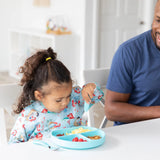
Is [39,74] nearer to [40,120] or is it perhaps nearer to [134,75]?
[40,120]

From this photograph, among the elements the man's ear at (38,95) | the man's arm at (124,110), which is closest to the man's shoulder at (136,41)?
the man's arm at (124,110)

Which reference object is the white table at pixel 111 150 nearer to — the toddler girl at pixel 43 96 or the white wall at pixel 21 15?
the toddler girl at pixel 43 96

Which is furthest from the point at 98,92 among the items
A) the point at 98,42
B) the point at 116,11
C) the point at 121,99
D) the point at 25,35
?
the point at 25,35

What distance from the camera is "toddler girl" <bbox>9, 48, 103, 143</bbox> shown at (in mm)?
1353

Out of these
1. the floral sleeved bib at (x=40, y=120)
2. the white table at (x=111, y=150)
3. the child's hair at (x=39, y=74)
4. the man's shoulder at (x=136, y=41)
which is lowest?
the floral sleeved bib at (x=40, y=120)

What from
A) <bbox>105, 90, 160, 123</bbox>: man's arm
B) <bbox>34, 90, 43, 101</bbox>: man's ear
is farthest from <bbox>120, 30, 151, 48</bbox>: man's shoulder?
<bbox>34, 90, 43, 101</bbox>: man's ear

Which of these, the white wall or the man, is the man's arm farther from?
the white wall

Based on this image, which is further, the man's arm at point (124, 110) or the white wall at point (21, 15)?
the white wall at point (21, 15)

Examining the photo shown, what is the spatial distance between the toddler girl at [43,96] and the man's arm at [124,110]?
131 millimetres

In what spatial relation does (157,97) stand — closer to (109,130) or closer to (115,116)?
(115,116)

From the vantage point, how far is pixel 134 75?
1.54 m

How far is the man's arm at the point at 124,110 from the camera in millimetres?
1440

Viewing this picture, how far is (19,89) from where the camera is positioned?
4.93 feet

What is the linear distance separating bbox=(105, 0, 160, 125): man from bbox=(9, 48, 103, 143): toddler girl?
140mm
